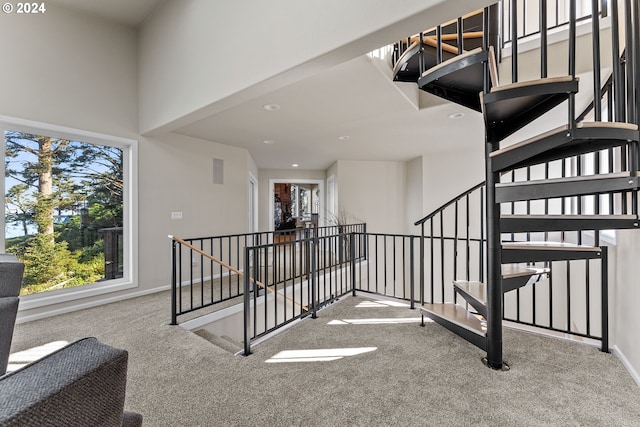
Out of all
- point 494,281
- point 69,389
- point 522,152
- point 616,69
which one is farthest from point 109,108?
point 616,69

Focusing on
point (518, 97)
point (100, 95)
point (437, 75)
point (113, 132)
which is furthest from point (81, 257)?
point (518, 97)

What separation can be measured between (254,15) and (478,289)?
2939mm

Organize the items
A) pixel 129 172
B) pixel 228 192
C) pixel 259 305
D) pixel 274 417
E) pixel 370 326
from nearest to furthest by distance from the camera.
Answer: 1. pixel 274 417
2. pixel 370 326
3. pixel 129 172
4. pixel 259 305
5. pixel 228 192

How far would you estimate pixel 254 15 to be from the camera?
239 centimetres

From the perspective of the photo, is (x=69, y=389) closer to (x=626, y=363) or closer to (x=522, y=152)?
(x=522, y=152)

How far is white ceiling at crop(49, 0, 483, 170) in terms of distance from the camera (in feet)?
9.62

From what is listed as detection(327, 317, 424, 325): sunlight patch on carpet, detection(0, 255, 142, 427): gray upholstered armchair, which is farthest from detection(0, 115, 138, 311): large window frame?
detection(0, 255, 142, 427): gray upholstered armchair

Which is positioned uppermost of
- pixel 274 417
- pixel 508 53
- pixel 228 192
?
pixel 508 53

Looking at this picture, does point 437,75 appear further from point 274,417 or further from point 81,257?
point 81,257

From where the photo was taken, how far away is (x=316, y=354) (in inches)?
88.7

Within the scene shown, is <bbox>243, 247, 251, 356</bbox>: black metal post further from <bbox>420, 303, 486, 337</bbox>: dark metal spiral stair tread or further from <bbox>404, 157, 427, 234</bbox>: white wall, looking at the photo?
<bbox>404, 157, 427, 234</bbox>: white wall

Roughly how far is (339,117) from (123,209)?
10.3 feet

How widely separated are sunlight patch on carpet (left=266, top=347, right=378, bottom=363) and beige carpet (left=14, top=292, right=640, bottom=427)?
0.05ft

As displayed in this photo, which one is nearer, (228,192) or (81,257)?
(81,257)
